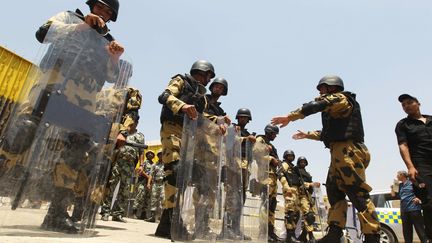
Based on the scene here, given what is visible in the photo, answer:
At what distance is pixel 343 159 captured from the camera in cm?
334

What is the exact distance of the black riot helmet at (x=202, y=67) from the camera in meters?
3.91

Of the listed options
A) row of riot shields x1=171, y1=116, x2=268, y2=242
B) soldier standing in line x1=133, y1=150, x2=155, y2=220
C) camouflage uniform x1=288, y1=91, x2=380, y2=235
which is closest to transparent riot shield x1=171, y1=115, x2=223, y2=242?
row of riot shields x1=171, y1=116, x2=268, y2=242

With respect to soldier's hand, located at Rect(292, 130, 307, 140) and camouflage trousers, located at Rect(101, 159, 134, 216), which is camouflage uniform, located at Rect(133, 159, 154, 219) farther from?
soldier's hand, located at Rect(292, 130, 307, 140)

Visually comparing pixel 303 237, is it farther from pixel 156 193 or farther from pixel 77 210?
pixel 77 210

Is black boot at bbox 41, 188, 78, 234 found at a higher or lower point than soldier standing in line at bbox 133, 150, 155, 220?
lower

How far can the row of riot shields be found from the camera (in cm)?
294

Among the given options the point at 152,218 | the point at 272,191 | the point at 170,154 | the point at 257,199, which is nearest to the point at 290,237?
the point at 272,191

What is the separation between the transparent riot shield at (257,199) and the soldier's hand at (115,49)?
9.29 feet

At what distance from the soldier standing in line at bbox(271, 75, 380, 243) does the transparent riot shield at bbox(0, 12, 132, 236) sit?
182 centimetres

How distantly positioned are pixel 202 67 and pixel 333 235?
7.57 ft

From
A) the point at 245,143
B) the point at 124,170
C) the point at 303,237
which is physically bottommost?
the point at 303,237

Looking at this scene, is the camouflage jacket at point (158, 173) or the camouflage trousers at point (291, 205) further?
the camouflage jacket at point (158, 173)

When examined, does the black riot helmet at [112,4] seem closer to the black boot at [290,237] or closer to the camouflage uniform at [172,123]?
the camouflage uniform at [172,123]

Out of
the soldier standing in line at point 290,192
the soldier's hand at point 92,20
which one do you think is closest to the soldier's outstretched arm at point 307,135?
the soldier's hand at point 92,20
